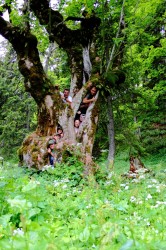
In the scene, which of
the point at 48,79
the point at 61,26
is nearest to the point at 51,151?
the point at 48,79

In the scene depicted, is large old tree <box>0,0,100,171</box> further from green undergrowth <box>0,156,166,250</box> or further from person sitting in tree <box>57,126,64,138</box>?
green undergrowth <box>0,156,166,250</box>

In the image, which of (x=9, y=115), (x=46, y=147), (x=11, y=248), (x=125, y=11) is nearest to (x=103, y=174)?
(x=46, y=147)

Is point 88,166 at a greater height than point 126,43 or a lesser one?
lesser

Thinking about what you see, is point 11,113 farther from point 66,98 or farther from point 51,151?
point 51,151

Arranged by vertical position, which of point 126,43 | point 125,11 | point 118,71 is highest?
point 125,11

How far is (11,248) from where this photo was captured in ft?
5.80

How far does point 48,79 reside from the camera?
9.91m

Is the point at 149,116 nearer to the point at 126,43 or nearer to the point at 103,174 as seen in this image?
the point at 126,43

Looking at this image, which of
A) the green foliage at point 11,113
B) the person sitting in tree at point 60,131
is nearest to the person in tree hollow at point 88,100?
the person sitting in tree at point 60,131

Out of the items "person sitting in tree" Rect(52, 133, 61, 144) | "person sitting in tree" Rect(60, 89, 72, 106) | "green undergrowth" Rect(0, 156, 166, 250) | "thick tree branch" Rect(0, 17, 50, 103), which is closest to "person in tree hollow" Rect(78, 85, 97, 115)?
"person sitting in tree" Rect(60, 89, 72, 106)

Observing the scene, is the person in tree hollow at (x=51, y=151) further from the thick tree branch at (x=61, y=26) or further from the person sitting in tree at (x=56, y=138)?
the thick tree branch at (x=61, y=26)

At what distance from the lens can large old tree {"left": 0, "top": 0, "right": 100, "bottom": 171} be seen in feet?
30.1

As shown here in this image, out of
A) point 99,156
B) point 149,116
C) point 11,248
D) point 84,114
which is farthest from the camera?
point 149,116

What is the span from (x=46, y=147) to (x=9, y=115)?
13.5m
